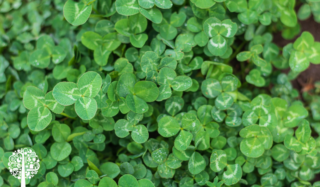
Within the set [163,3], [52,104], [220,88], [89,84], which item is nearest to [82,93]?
[89,84]

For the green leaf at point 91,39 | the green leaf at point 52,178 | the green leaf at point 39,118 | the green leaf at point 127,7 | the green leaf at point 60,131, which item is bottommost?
the green leaf at point 52,178

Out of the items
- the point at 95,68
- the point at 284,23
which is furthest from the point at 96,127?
the point at 284,23

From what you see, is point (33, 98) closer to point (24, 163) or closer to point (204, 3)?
point (24, 163)

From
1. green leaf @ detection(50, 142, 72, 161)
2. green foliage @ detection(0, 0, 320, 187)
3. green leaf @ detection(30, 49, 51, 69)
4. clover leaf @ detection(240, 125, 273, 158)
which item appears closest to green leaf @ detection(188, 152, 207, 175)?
green foliage @ detection(0, 0, 320, 187)

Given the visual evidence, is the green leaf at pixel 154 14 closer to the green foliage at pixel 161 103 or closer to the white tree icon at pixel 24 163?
the green foliage at pixel 161 103

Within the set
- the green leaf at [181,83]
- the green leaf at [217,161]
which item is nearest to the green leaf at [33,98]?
the green leaf at [181,83]

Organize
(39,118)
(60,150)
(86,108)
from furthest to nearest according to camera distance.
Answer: (60,150) < (39,118) < (86,108)
